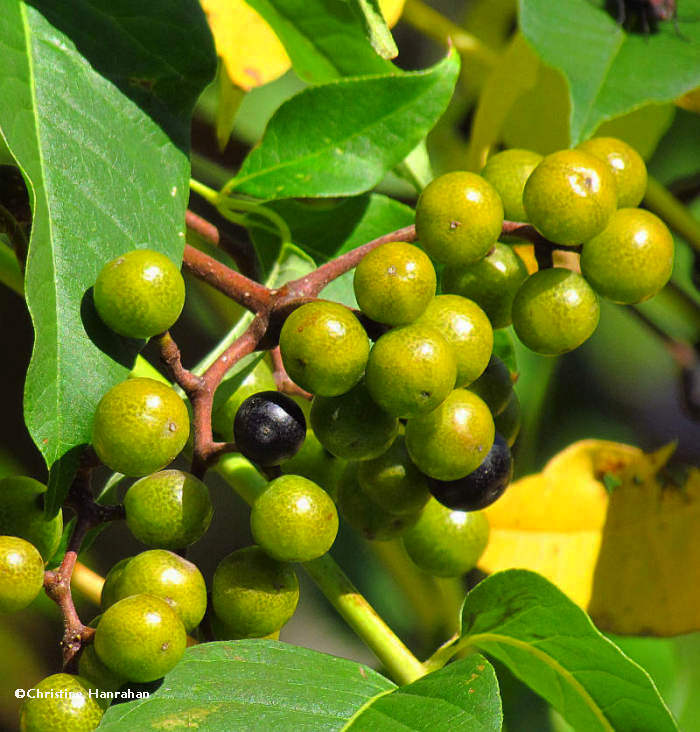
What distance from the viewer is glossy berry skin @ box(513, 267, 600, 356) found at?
2.95 ft

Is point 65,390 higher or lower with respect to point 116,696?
higher

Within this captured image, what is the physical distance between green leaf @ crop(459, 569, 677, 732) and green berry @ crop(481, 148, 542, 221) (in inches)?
13.4

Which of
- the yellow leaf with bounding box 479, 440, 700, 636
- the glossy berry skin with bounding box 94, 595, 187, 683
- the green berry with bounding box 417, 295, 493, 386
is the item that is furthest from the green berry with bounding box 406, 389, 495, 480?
the yellow leaf with bounding box 479, 440, 700, 636

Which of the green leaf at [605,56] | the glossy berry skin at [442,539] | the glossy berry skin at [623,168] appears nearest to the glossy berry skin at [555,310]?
the glossy berry skin at [623,168]

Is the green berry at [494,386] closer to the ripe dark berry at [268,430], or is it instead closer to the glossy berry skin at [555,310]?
the glossy berry skin at [555,310]

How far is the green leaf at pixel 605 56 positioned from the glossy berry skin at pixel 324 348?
1.56ft

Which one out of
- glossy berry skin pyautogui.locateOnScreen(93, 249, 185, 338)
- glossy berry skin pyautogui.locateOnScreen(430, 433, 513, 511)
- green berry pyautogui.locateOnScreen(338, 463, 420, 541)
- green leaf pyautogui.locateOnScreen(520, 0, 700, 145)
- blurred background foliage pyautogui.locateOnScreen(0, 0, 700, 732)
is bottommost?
blurred background foliage pyautogui.locateOnScreen(0, 0, 700, 732)

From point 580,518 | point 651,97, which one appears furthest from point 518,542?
point 651,97

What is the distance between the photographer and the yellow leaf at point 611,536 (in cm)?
139

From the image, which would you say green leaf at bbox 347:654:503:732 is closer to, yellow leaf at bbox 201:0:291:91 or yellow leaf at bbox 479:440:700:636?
yellow leaf at bbox 479:440:700:636

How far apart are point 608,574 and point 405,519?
500mm

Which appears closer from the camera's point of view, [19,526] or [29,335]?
[19,526]

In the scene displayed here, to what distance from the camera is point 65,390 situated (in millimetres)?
795

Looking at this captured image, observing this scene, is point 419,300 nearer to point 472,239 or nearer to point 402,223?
point 472,239
